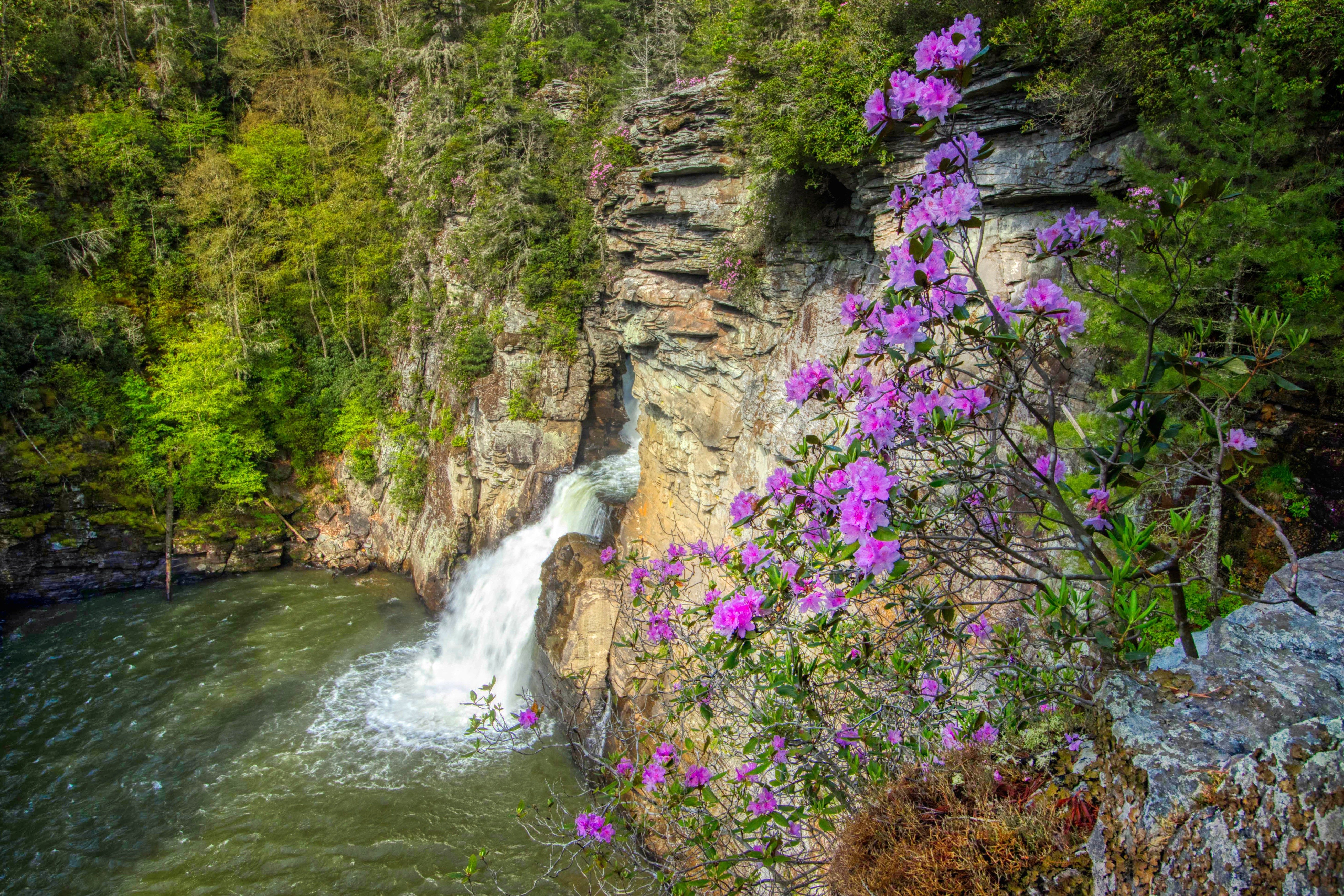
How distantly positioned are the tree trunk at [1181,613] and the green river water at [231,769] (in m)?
7.51

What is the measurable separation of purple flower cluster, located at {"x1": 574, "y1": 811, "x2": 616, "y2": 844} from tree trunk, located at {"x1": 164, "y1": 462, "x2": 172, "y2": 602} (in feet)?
50.6

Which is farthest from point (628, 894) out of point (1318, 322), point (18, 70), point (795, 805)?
point (18, 70)

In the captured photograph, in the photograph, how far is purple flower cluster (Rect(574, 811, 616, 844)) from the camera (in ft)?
11.0

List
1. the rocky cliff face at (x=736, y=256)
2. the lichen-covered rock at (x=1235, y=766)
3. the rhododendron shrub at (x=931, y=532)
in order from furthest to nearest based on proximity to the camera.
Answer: the rocky cliff face at (x=736, y=256) < the rhododendron shrub at (x=931, y=532) < the lichen-covered rock at (x=1235, y=766)

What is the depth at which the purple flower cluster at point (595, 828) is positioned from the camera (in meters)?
3.36

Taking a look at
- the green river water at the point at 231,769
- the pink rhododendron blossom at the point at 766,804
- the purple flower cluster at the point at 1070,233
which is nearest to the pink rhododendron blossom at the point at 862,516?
the purple flower cluster at the point at 1070,233

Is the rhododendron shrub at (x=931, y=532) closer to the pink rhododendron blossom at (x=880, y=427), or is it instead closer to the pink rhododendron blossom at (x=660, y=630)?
the pink rhododendron blossom at (x=880, y=427)

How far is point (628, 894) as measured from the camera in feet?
13.7

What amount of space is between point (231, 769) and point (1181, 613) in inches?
480

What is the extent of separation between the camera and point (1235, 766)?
1.68 m

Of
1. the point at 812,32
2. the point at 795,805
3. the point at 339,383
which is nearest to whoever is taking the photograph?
the point at 795,805

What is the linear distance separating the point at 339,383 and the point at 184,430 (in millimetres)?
3808

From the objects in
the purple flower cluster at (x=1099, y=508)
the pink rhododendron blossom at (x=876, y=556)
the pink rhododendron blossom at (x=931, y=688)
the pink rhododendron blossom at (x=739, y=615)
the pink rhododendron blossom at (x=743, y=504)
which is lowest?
the pink rhododendron blossom at (x=931, y=688)

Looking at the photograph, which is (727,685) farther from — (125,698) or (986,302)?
(125,698)
